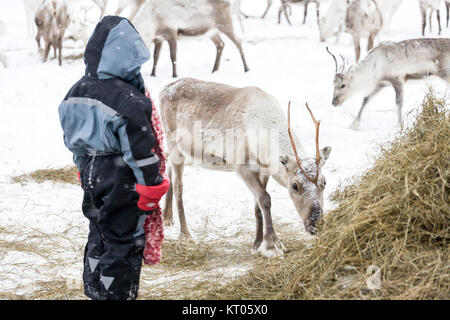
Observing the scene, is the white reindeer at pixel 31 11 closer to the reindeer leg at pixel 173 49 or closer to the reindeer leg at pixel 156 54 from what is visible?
the reindeer leg at pixel 156 54

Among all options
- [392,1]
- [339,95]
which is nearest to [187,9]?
[339,95]

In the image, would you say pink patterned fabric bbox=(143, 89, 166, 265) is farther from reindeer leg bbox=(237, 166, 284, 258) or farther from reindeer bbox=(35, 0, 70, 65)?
reindeer bbox=(35, 0, 70, 65)

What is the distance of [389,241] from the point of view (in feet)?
9.43

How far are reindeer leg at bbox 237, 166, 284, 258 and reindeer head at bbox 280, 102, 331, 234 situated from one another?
0.34 meters

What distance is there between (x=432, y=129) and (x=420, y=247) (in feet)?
3.17

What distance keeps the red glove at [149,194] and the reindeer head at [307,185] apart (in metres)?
1.32

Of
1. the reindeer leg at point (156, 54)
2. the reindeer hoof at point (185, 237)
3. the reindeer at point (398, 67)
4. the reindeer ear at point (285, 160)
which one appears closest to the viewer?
the reindeer ear at point (285, 160)

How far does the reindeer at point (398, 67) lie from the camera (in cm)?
737

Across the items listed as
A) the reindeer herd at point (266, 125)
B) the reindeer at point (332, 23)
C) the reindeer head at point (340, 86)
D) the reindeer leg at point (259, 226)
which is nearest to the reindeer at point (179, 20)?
the reindeer at point (332, 23)

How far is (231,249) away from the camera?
14.6 ft

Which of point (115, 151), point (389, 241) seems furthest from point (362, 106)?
point (115, 151)

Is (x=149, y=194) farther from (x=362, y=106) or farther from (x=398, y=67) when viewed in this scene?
(x=398, y=67)
